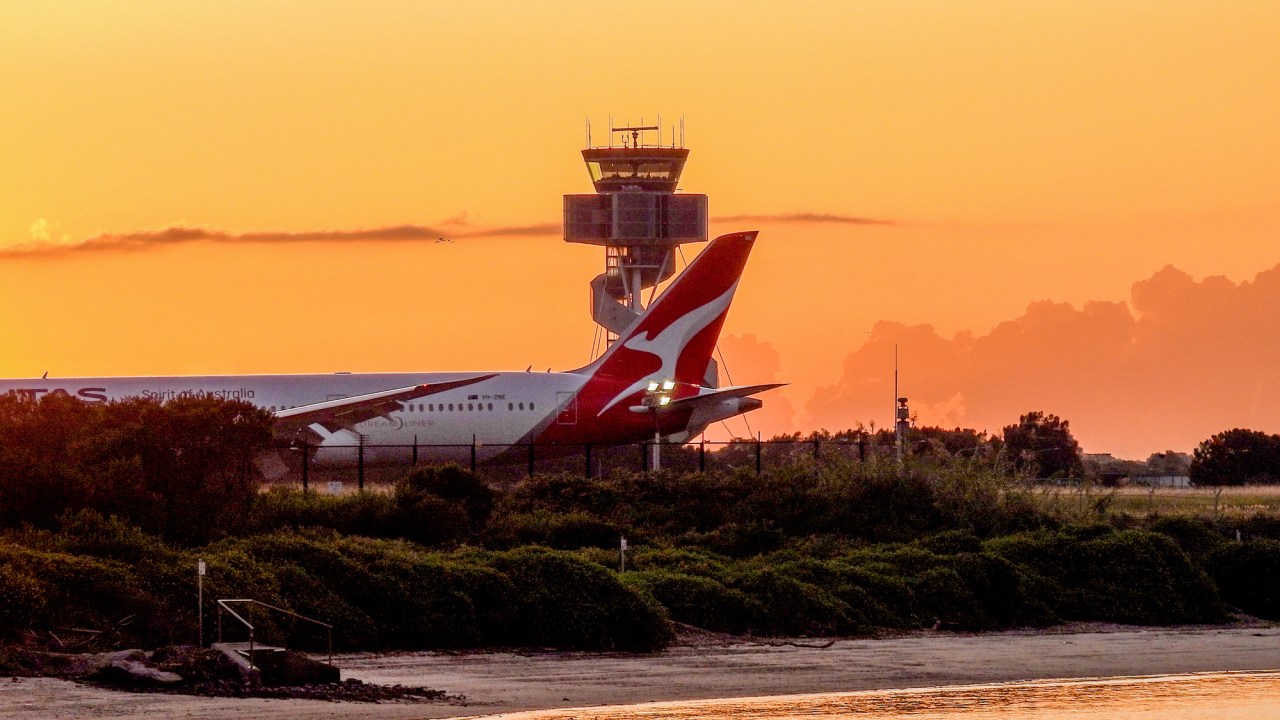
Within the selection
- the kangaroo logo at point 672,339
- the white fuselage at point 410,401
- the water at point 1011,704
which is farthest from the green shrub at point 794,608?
the kangaroo logo at point 672,339

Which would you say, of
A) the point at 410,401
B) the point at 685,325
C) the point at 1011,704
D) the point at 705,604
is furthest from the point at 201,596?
the point at 685,325

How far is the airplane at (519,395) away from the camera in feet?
176

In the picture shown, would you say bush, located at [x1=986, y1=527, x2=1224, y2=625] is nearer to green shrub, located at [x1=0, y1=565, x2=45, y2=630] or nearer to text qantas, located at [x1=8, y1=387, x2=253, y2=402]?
green shrub, located at [x1=0, y1=565, x2=45, y2=630]

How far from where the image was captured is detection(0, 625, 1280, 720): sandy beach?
768 inches

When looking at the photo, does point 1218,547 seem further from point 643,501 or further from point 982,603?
point 643,501

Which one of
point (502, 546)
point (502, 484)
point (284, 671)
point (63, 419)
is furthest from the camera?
point (502, 484)

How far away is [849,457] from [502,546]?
11888mm

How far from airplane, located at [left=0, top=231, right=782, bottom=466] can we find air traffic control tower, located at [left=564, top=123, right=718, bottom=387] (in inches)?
952

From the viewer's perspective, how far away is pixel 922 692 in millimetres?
23000

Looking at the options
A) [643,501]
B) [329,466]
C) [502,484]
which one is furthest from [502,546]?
[329,466]

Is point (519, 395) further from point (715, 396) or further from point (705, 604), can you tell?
point (705, 604)

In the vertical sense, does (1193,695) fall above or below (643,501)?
below

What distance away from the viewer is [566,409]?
186 feet

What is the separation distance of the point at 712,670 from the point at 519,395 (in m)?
32.2
